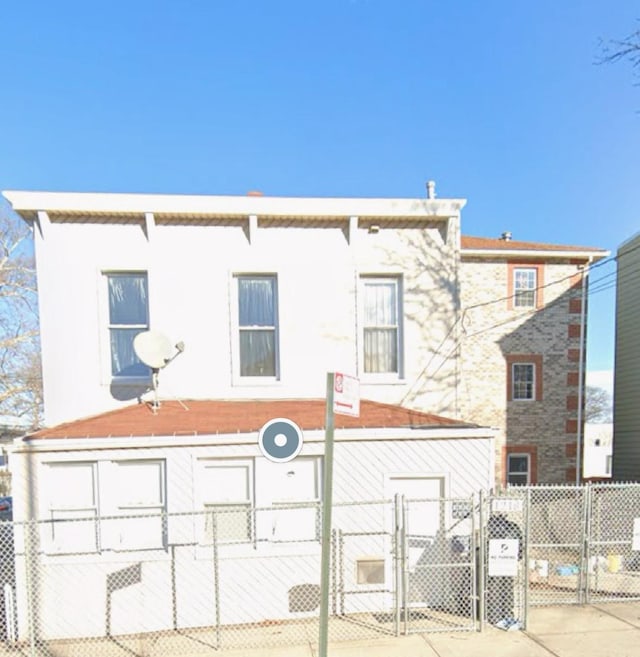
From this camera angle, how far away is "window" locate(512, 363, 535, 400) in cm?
1266

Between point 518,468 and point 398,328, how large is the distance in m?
8.86

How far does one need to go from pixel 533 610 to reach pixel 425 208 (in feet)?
22.3

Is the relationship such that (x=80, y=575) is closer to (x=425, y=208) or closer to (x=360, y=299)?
(x=360, y=299)

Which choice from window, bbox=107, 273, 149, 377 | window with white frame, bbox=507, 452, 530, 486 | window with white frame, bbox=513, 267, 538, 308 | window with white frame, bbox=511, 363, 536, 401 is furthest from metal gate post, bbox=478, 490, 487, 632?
window with white frame, bbox=513, 267, 538, 308

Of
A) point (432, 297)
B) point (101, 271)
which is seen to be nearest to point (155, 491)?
point (101, 271)

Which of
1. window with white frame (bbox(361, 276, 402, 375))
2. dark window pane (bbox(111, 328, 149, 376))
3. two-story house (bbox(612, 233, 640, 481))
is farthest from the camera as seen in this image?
two-story house (bbox(612, 233, 640, 481))

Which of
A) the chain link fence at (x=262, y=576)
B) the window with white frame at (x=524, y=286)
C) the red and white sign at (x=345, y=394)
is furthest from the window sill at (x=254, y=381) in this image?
the window with white frame at (x=524, y=286)

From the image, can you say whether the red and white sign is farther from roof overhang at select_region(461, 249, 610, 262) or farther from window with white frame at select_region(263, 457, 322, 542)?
roof overhang at select_region(461, 249, 610, 262)

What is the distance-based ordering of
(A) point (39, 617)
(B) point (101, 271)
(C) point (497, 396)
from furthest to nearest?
(C) point (497, 396) < (B) point (101, 271) < (A) point (39, 617)

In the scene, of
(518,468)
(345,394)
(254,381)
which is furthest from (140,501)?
(518,468)

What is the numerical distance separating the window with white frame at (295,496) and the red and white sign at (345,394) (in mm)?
2943

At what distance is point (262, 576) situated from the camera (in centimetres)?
545

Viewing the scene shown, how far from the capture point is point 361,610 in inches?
219

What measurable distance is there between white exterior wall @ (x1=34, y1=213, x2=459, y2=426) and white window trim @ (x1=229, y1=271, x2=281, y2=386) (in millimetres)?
54
